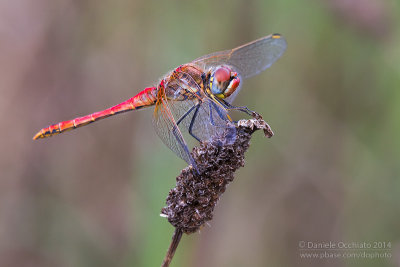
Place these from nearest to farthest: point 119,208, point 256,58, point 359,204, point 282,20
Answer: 1. point 256,58
2. point 359,204
3. point 282,20
4. point 119,208

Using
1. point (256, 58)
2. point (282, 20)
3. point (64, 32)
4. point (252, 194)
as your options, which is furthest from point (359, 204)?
point (64, 32)

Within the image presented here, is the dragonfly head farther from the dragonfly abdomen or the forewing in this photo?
the dragonfly abdomen

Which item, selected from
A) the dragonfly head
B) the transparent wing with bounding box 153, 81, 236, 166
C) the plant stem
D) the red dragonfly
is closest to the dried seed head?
the plant stem

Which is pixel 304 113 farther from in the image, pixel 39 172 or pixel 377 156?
pixel 39 172

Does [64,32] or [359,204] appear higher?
[64,32]

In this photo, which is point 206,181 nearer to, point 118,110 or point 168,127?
point 168,127

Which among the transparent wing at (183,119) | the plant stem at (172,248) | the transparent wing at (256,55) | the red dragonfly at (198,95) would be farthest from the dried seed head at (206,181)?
the transparent wing at (256,55)

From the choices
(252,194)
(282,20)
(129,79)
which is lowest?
(252,194)
